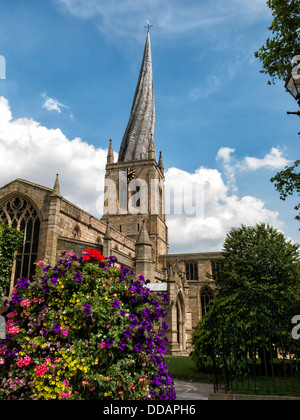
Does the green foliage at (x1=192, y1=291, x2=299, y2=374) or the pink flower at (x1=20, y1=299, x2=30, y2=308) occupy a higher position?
the pink flower at (x1=20, y1=299, x2=30, y2=308)

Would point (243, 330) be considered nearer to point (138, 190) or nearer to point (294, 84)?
point (294, 84)

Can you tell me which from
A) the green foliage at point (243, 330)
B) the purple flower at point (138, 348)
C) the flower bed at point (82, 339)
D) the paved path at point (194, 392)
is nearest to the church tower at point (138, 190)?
the green foliage at point (243, 330)

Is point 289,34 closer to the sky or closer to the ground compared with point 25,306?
closer to the sky

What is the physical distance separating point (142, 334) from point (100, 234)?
3034 centimetres

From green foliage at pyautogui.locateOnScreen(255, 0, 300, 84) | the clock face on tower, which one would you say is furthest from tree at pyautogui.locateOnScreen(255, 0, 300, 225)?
the clock face on tower

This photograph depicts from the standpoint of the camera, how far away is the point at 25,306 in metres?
5.42

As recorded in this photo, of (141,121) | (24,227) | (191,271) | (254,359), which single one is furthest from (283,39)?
(141,121)

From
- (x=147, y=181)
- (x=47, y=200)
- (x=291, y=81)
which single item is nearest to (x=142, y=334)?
(x=291, y=81)

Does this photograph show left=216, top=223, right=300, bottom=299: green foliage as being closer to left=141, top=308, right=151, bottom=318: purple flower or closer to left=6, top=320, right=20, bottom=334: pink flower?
left=141, top=308, right=151, bottom=318: purple flower

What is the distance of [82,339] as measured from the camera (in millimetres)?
4969

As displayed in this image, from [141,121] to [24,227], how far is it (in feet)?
156

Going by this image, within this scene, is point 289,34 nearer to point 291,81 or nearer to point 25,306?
point 291,81

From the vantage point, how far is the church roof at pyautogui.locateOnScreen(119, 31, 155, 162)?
210ft

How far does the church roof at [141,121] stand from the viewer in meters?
64.1
